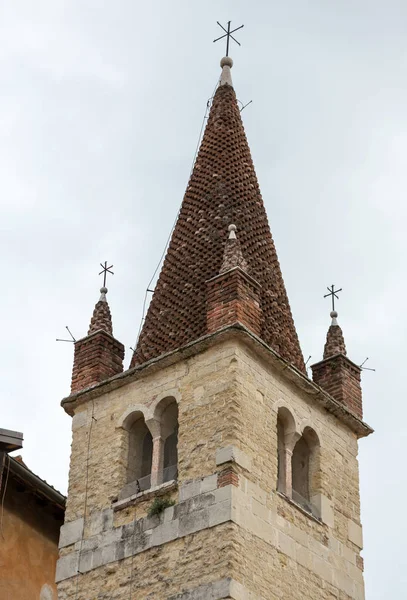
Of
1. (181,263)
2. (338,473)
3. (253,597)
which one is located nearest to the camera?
(253,597)

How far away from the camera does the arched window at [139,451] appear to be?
80.8 ft

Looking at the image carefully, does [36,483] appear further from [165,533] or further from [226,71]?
[226,71]

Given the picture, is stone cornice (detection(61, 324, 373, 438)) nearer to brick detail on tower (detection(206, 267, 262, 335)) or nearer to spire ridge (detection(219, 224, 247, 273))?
brick detail on tower (detection(206, 267, 262, 335))

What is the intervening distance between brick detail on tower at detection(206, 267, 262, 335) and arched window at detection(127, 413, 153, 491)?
2.01 meters

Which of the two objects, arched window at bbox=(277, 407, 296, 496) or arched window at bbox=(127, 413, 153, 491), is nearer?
arched window at bbox=(277, 407, 296, 496)

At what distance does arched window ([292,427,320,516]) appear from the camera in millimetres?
24781

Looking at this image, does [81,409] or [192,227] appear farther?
[192,227]

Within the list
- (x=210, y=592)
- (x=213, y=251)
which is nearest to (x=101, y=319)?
(x=213, y=251)

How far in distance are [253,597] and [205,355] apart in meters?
4.32

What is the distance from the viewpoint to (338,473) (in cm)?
2542

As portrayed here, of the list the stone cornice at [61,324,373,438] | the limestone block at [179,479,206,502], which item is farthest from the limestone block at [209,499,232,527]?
the stone cornice at [61,324,373,438]

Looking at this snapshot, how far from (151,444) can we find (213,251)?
3.87m

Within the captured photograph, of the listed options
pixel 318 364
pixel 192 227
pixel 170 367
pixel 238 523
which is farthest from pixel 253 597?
pixel 192 227

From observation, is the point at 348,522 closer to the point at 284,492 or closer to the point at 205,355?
the point at 284,492
